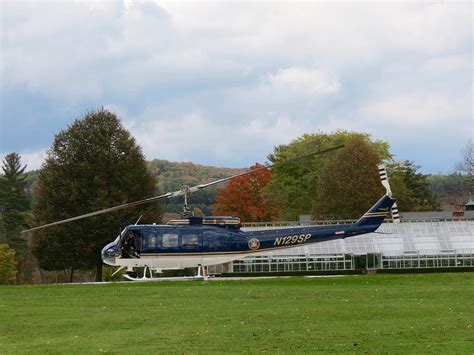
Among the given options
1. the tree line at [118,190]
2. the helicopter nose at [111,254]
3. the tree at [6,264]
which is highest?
the tree line at [118,190]

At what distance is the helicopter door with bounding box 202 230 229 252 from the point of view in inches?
1219

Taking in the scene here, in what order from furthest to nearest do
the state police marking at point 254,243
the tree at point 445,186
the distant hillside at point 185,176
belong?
the tree at point 445,186, the distant hillside at point 185,176, the state police marking at point 254,243

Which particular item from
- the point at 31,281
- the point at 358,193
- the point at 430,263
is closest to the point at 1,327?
the point at 430,263

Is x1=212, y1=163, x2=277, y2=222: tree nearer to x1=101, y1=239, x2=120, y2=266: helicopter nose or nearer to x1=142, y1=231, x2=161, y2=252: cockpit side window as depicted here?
x1=101, y1=239, x2=120, y2=266: helicopter nose

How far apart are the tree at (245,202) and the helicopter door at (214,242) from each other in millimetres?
39924

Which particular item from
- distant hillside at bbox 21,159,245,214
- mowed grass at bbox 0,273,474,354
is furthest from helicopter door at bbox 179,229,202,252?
distant hillside at bbox 21,159,245,214

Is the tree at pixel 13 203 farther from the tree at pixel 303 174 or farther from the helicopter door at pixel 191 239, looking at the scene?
the helicopter door at pixel 191 239

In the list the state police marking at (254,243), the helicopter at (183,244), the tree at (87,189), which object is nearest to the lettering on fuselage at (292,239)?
the helicopter at (183,244)

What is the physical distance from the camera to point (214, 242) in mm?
30969

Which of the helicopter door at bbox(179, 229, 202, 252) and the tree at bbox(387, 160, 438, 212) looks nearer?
the helicopter door at bbox(179, 229, 202, 252)

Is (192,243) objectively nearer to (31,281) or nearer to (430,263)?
(430,263)

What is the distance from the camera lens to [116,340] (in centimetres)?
1470

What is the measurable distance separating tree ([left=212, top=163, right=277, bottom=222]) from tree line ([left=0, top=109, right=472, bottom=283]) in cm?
9

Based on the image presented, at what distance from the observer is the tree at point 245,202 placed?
71.6 m
